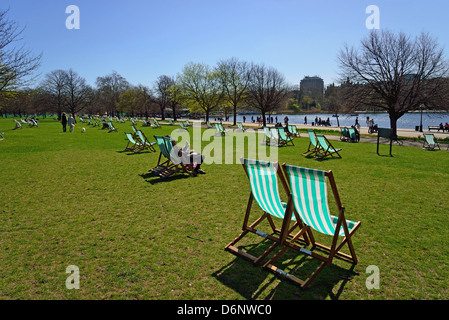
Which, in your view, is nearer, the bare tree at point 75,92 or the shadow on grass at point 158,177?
the shadow on grass at point 158,177

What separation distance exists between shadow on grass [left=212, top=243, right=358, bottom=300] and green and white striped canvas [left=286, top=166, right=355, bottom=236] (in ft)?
1.84

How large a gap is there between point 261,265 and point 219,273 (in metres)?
0.57

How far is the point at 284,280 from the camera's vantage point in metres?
3.10

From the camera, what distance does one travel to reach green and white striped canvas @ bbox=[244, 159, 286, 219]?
3287mm

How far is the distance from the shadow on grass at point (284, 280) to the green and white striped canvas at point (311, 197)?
1.84 ft

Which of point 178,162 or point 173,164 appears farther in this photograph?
point 173,164

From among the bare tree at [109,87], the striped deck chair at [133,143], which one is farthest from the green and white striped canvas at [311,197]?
the bare tree at [109,87]

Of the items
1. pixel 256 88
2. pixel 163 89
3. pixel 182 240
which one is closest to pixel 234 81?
pixel 256 88

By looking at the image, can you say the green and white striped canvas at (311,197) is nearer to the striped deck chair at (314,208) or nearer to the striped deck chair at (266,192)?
the striped deck chair at (314,208)

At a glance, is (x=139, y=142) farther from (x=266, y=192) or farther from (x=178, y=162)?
(x=266, y=192)

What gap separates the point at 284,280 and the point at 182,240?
1.62 meters

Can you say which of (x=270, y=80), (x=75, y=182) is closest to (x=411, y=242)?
(x=75, y=182)

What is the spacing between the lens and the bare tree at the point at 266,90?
Result: 40062mm
